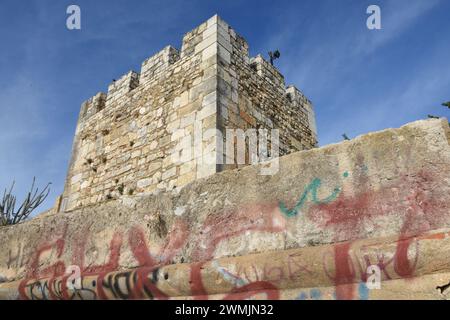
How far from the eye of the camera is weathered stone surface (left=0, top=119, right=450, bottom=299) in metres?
1.77

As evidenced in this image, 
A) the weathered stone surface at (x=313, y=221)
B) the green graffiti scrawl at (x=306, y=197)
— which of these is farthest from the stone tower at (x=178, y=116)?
the green graffiti scrawl at (x=306, y=197)

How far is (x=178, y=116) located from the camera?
204 inches

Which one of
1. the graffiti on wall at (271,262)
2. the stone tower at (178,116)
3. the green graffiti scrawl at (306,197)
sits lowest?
the graffiti on wall at (271,262)

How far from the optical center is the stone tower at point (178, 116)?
4832mm

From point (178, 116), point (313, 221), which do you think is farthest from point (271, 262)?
point (178, 116)

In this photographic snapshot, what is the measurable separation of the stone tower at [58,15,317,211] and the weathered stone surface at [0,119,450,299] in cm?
168

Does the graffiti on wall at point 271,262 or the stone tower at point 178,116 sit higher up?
the stone tower at point 178,116

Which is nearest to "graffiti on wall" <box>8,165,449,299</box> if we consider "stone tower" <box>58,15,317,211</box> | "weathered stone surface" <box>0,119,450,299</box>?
"weathered stone surface" <box>0,119,450,299</box>

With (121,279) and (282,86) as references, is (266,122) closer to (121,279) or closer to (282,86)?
(282,86)

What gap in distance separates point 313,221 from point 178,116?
11.2ft

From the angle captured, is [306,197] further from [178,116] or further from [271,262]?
[178,116]

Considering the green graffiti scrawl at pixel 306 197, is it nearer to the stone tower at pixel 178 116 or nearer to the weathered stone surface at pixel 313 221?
the weathered stone surface at pixel 313 221

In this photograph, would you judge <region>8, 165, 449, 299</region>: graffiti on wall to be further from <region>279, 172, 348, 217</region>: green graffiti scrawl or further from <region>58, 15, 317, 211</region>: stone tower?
<region>58, 15, 317, 211</region>: stone tower

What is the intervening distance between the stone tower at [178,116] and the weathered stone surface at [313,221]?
1679 millimetres
